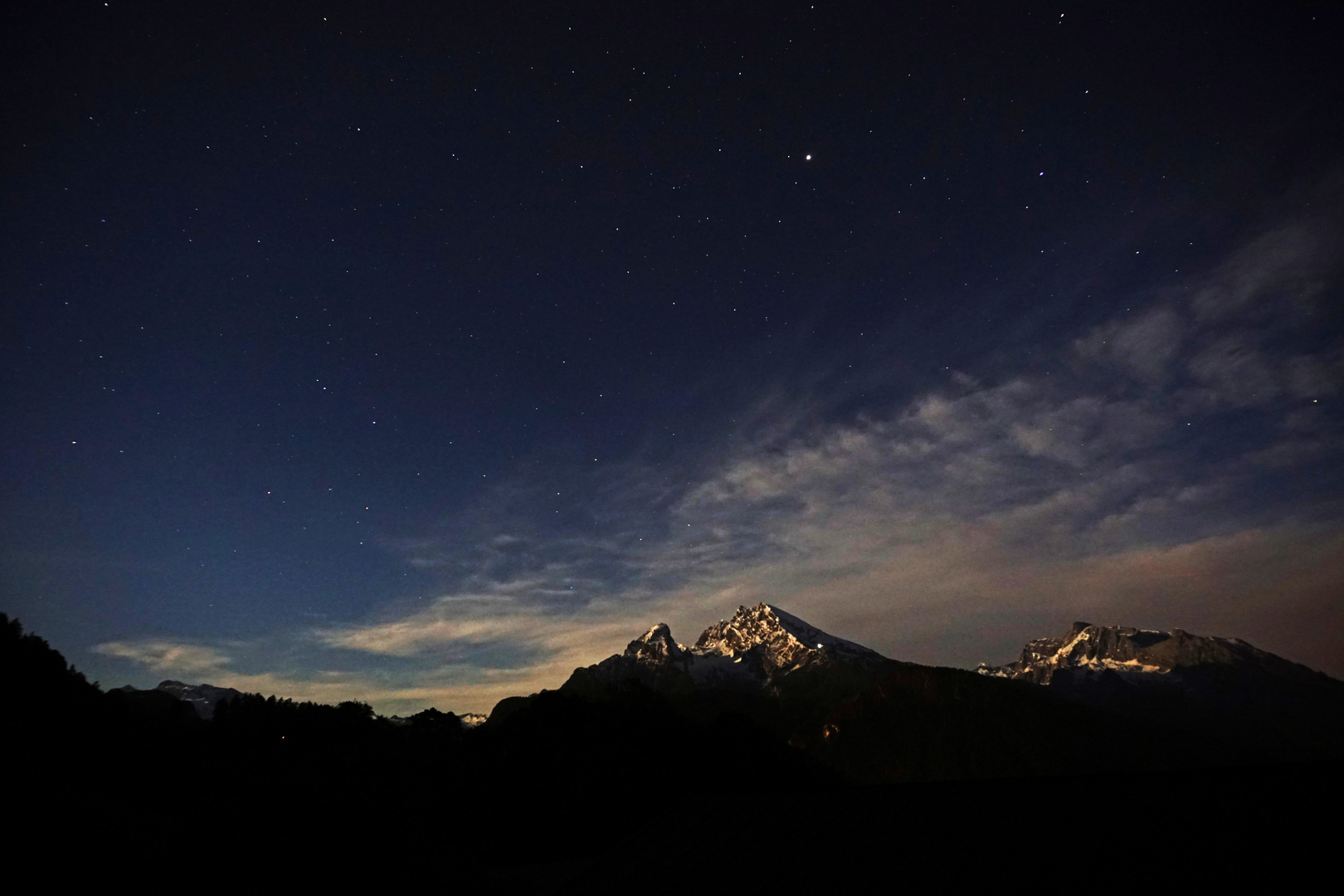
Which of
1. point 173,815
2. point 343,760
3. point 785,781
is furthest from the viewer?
point 785,781

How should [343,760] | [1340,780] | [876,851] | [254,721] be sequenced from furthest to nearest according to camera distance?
[254,721]
[343,760]
[876,851]
[1340,780]

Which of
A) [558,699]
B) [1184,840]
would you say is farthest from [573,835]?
[1184,840]

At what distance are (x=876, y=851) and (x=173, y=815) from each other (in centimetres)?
10140

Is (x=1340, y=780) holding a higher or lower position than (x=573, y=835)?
higher

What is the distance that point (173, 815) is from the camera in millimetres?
80688

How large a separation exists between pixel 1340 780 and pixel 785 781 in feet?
338

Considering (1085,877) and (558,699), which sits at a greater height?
(558,699)

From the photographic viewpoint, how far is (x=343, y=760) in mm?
89188

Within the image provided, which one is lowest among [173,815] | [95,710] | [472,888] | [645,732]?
[472,888]

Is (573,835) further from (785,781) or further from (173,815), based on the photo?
(173,815)

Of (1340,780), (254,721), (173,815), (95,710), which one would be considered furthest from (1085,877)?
(254,721)

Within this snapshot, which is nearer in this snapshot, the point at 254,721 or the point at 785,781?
the point at 785,781

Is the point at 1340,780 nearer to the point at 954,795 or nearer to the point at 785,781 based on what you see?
the point at 954,795

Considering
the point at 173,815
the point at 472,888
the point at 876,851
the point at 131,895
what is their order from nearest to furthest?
1. the point at 876,851
2. the point at 131,895
3. the point at 472,888
4. the point at 173,815
